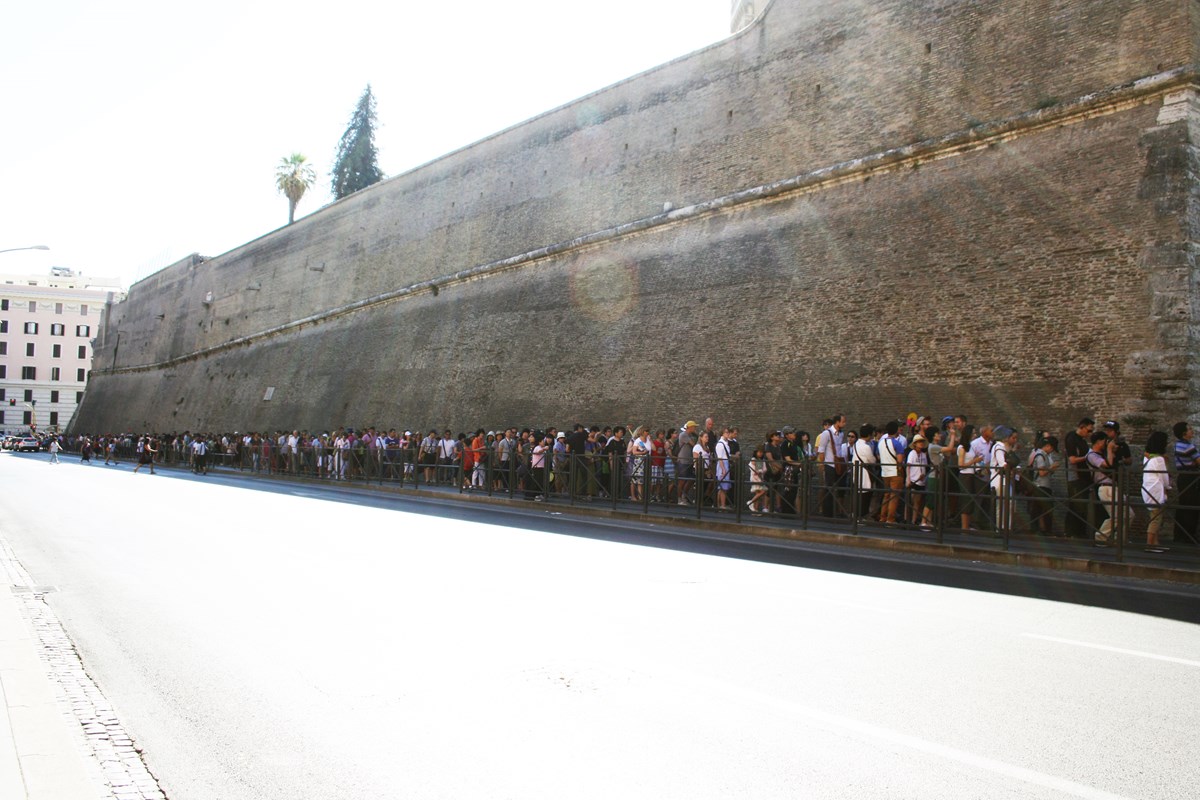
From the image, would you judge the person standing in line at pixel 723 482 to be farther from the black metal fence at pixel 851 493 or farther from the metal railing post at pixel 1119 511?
the metal railing post at pixel 1119 511

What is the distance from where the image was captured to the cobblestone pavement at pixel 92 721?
10.6ft

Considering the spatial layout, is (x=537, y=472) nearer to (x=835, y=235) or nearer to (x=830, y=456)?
(x=830, y=456)

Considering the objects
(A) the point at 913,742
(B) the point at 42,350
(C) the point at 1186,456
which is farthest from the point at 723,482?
(B) the point at 42,350

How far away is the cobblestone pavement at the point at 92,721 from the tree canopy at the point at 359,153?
54.5 metres

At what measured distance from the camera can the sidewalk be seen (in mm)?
3109

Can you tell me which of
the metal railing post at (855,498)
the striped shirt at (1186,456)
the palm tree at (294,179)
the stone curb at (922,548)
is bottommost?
the stone curb at (922,548)

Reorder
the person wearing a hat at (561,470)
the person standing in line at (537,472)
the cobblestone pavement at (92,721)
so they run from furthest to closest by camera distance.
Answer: the person standing in line at (537,472)
the person wearing a hat at (561,470)
the cobblestone pavement at (92,721)

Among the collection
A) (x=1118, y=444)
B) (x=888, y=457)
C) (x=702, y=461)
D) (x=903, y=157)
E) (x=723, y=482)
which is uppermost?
(x=903, y=157)

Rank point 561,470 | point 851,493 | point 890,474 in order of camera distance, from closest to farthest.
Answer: point 851,493
point 890,474
point 561,470

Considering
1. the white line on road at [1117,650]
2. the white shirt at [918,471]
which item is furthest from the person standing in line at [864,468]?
the white line on road at [1117,650]

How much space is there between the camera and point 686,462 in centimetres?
1617

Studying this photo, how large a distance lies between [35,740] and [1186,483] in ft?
36.4

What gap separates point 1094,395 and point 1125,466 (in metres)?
3.25

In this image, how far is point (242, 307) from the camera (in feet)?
147
